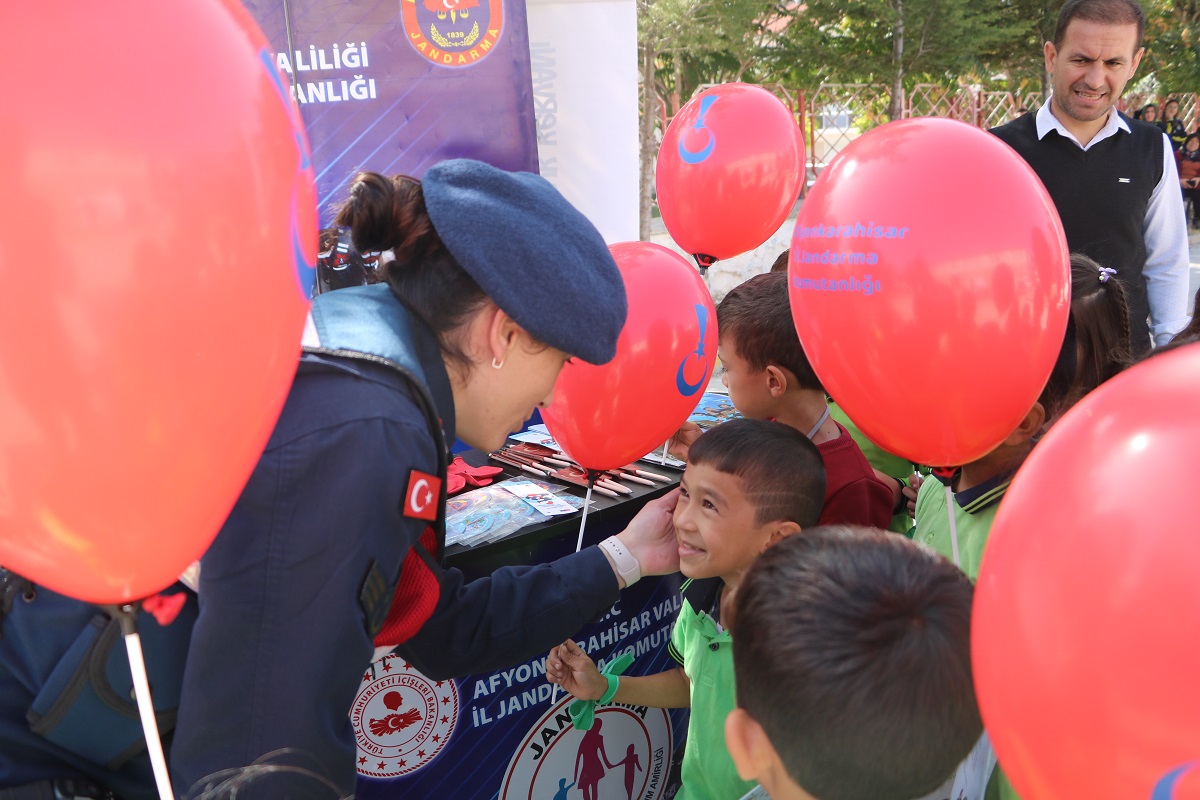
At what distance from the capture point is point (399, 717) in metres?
1.94

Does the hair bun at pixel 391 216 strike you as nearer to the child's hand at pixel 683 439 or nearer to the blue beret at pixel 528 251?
the blue beret at pixel 528 251

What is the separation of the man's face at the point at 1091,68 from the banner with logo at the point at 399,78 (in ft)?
6.85

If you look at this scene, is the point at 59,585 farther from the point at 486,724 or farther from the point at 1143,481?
the point at 486,724

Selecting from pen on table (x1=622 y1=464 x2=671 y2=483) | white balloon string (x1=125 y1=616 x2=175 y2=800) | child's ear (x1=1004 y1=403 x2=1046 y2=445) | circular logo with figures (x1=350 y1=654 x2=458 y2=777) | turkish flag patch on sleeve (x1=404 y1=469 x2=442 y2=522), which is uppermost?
turkish flag patch on sleeve (x1=404 y1=469 x2=442 y2=522)

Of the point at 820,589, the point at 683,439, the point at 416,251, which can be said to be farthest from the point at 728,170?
the point at 820,589

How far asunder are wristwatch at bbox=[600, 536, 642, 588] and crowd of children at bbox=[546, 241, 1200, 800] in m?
0.10

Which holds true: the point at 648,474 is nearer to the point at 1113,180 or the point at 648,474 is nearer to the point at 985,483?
the point at 985,483

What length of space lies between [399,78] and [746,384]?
231 centimetres

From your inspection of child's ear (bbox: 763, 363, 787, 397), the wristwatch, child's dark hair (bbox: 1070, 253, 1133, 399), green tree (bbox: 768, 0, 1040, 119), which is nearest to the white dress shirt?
child's dark hair (bbox: 1070, 253, 1133, 399)

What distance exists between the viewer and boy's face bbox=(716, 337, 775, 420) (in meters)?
2.24

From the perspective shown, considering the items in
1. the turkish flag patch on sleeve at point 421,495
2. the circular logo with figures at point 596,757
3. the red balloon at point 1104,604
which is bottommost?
the circular logo with figures at point 596,757

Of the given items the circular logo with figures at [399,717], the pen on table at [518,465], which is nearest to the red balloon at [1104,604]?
the circular logo with figures at [399,717]

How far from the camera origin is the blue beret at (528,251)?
1.19m

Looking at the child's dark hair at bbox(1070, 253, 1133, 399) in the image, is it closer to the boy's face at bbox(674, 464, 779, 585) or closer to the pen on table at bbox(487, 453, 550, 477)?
the boy's face at bbox(674, 464, 779, 585)
